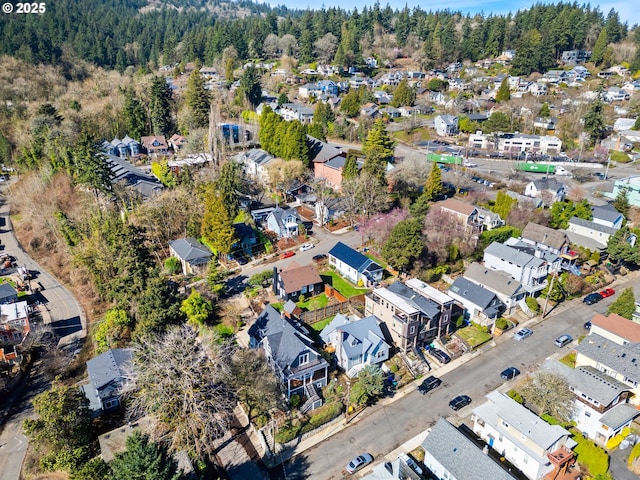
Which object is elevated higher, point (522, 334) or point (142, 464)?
point (142, 464)

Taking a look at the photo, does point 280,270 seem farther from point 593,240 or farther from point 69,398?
point 593,240

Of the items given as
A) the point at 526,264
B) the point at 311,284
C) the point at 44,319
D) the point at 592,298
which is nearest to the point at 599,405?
the point at 526,264

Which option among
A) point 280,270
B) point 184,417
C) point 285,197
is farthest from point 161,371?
point 285,197

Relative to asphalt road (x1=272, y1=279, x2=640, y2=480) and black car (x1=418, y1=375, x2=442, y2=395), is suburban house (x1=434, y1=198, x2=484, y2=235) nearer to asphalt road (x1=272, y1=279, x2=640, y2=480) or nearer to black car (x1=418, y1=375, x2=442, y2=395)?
asphalt road (x1=272, y1=279, x2=640, y2=480)

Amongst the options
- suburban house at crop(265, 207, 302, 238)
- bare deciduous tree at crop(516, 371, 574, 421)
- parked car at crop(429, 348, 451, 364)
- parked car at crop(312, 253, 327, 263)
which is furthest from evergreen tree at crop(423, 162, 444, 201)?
bare deciduous tree at crop(516, 371, 574, 421)

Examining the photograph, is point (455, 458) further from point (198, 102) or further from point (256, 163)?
point (198, 102)
